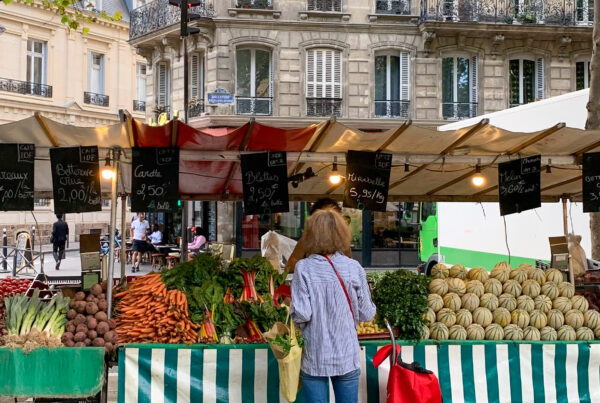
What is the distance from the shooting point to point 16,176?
5.61 meters

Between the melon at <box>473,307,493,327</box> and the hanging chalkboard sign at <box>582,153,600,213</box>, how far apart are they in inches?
75.4

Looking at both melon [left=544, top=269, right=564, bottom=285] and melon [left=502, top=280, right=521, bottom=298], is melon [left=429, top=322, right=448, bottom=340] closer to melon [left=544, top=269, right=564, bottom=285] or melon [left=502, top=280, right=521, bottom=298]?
melon [left=502, top=280, right=521, bottom=298]

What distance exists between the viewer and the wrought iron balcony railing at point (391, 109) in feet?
72.7

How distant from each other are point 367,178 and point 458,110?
17075 mm

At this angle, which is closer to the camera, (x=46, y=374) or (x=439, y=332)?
(x=46, y=374)

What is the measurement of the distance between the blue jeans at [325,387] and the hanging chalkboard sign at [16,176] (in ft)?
10.4

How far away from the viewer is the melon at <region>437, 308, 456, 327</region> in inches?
213

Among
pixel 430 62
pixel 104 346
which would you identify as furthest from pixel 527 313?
pixel 430 62

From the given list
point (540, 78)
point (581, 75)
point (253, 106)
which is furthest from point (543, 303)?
point (581, 75)

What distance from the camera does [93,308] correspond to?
208 inches

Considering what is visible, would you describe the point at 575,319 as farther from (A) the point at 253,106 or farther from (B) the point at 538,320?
(A) the point at 253,106

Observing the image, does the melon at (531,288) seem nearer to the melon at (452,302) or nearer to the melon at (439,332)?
the melon at (452,302)

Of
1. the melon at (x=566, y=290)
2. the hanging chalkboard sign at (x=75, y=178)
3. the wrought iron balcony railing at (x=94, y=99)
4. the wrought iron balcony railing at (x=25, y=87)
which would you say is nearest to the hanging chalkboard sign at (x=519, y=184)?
the melon at (x=566, y=290)

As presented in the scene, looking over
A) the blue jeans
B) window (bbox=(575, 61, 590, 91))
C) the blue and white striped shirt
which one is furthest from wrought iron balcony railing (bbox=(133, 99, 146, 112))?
the blue jeans
